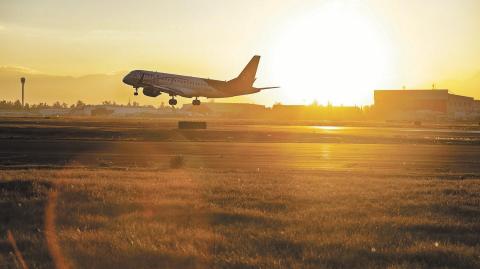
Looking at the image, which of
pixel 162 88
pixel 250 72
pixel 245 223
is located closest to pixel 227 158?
pixel 245 223

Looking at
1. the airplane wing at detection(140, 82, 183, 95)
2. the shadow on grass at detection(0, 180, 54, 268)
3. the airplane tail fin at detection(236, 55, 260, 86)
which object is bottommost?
the shadow on grass at detection(0, 180, 54, 268)

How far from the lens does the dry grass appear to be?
34.1ft

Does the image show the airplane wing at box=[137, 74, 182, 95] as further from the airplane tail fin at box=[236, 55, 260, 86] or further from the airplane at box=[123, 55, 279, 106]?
the airplane tail fin at box=[236, 55, 260, 86]

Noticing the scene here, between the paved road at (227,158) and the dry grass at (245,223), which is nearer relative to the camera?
the dry grass at (245,223)

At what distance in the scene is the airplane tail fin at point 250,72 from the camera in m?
93.5

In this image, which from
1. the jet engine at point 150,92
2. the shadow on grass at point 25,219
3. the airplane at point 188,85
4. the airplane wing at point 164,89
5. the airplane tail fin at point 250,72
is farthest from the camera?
the airplane tail fin at point 250,72

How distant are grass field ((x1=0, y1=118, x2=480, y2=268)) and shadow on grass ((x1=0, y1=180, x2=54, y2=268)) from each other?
0.03 metres

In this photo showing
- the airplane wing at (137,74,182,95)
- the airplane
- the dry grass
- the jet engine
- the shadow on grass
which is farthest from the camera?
the airplane

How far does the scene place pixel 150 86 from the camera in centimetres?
8319

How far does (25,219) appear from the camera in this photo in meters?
14.2

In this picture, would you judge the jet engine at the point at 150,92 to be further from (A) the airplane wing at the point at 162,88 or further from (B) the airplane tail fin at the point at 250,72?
(B) the airplane tail fin at the point at 250,72

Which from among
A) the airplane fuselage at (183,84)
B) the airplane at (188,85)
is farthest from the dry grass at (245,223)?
the airplane fuselage at (183,84)

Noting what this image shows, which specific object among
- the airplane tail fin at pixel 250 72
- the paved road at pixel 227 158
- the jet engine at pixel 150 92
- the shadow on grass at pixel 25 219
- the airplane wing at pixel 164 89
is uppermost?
the airplane tail fin at pixel 250 72

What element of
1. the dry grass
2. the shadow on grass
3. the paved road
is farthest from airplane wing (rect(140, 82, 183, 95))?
the shadow on grass
